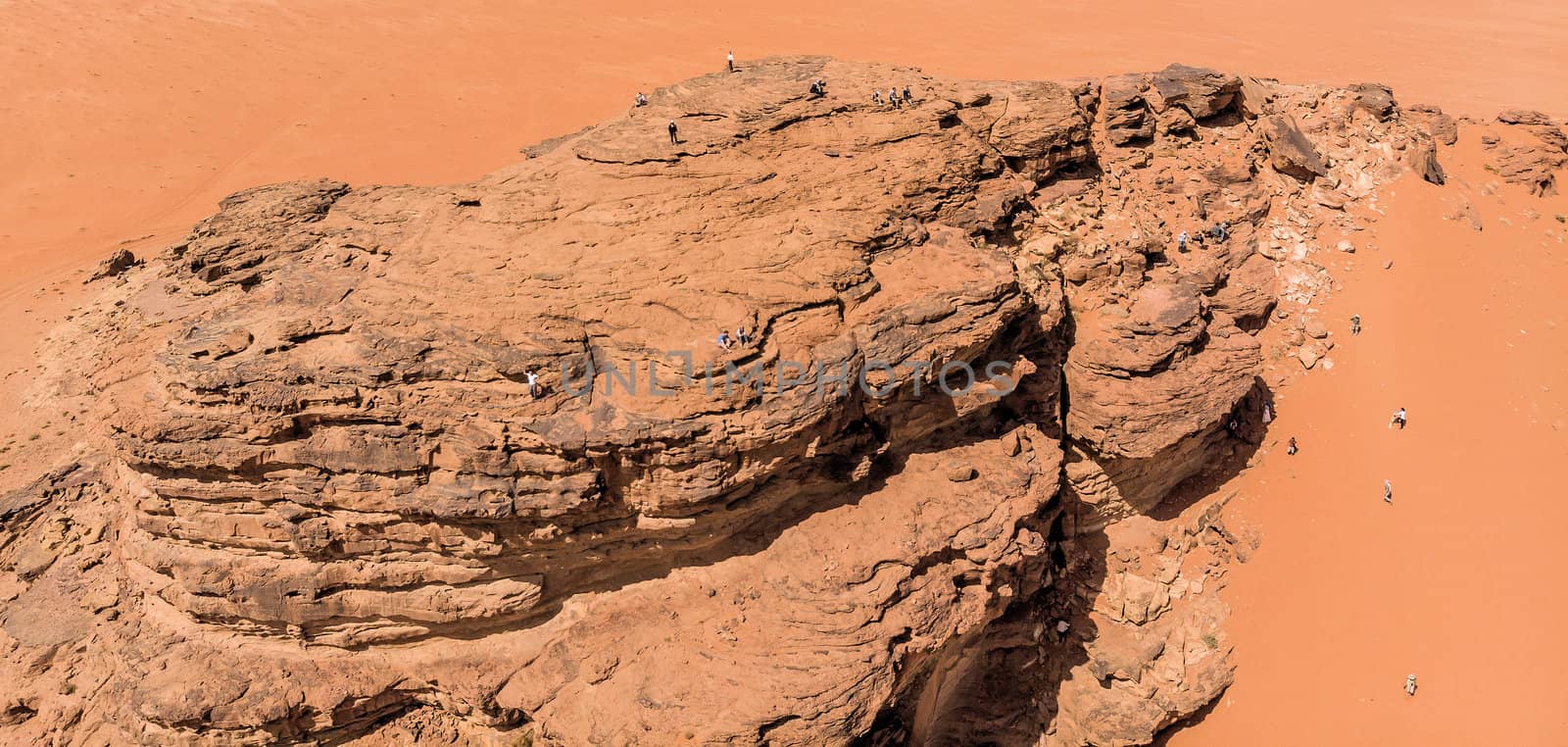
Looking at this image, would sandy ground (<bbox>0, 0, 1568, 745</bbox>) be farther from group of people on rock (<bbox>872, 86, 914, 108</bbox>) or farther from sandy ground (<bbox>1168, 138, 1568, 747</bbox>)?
group of people on rock (<bbox>872, 86, 914, 108</bbox>)

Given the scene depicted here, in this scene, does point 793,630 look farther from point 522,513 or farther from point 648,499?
point 522,513

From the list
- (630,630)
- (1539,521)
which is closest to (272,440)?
(630,630)

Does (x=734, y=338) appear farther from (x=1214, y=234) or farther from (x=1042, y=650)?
(x=1214, y=234)

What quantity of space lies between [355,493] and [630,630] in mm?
4216

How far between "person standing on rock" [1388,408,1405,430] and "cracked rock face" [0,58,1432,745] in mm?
3866

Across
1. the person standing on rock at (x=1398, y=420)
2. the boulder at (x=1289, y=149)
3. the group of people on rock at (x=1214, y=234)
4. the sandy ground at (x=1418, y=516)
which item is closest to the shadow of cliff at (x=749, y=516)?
the group of people on rock at (x=1214, y=234)

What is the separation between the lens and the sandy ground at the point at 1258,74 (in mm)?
14656

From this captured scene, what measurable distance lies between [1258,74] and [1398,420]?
1066 inches

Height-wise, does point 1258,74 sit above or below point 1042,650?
above

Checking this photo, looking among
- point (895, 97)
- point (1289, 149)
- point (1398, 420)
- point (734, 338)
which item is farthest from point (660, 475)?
point (1289, 149)

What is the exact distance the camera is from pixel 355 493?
10805 millimetres

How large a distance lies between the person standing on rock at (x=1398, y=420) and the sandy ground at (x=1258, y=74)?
20cm

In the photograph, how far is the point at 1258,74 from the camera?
122 ft

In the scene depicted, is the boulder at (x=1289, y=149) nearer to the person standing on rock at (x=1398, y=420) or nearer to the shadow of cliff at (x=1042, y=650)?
the person standing on rock at (x=1398, y=420)
